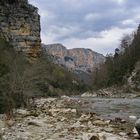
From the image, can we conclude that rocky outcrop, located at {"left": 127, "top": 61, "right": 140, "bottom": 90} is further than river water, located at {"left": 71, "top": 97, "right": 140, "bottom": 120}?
Yes

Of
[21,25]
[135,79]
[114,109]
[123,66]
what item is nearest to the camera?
[114,109]

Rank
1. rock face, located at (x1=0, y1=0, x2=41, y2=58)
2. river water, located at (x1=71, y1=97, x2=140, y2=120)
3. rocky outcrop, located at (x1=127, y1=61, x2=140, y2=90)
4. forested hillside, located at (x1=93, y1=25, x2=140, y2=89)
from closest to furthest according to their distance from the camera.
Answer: river water, located at (x1=71, y1=97, x2=140, y2=120) < rocky outcrop, located at (x1=127, y1=61, x2=140, y2=90) < rock face, located at (x1=0, y1=0, x2=41, y2=58) < forested hillside, located at (x1=93, y1=25, x2=140, y2=89)

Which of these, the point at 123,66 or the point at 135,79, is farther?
the point at 123,66

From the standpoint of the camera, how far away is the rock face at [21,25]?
9750 cm

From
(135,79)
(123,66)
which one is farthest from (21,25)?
(135,79)

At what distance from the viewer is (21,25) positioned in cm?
10175

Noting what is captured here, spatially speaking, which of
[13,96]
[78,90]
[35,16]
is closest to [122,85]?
[35,16]

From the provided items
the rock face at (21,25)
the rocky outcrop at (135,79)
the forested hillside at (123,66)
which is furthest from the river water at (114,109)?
the rock face at (21,25)

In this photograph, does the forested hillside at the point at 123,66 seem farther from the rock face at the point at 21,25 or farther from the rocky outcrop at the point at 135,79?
the rock face at the point at 21,25

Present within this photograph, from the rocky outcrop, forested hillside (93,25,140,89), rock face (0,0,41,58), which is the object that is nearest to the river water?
the rocky outcrop

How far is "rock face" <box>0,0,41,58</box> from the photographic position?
97500mm

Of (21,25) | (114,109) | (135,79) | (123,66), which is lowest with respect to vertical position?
(114,109)

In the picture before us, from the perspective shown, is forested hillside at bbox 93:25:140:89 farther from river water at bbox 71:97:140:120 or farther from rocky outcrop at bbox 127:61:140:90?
river water at bbox 71:97:140:120

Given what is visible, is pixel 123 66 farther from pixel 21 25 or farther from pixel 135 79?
pixel 21 25
